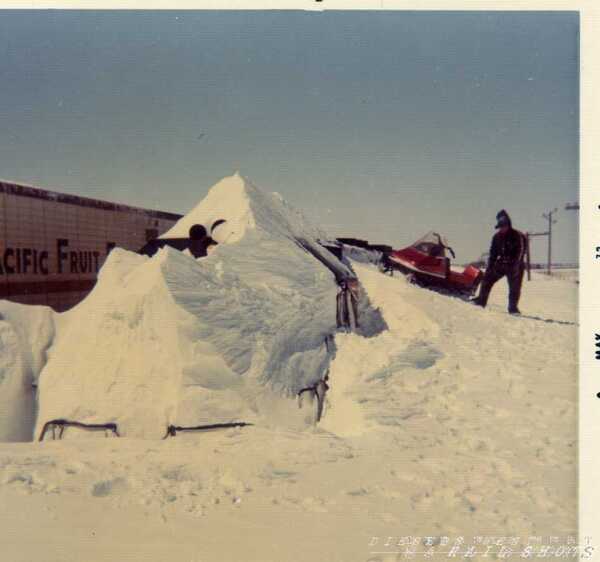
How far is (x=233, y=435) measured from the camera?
312 cm

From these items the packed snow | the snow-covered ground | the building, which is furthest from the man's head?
the building

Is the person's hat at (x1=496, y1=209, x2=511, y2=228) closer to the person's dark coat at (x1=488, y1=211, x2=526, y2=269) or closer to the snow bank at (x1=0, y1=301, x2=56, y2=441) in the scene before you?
the person's dark coat at (x1=488, y1=211, x2=526, y2=269)

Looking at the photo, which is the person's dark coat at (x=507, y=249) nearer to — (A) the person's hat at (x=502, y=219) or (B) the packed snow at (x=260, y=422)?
(A) the person's hat at (x=502, y=219)

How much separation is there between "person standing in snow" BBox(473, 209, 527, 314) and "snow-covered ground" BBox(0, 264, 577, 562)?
330 cm

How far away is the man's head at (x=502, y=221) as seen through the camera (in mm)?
5074

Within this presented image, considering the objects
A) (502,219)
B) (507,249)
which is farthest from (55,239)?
(507,249)

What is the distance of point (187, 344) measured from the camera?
135 inches

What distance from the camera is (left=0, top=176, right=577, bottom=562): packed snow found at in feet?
7.80

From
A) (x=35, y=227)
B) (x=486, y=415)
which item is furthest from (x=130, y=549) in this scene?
(x=35, y=227)

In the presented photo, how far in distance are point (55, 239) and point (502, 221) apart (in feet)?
16.8

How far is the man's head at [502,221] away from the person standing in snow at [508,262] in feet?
1.20

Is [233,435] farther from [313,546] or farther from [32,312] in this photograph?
[32,312]

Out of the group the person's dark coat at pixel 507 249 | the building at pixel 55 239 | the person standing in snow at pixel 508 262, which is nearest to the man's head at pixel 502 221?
the person standing in snow at pixel 508 262

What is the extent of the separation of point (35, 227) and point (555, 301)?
7.09 m
